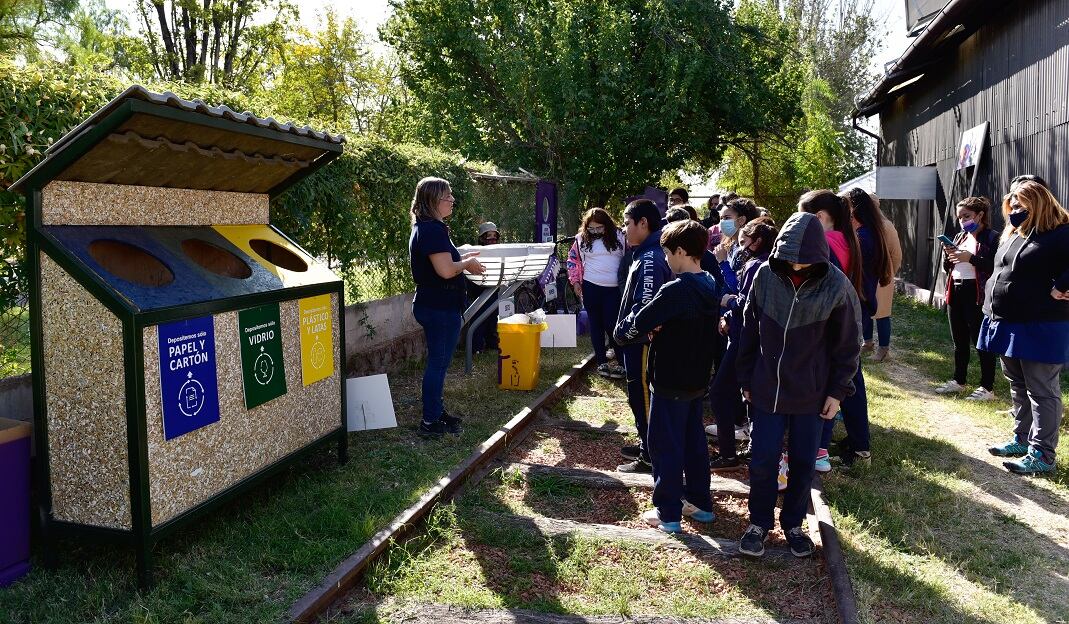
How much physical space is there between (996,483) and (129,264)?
5770 mm

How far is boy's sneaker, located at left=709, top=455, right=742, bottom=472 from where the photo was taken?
5.76 metres

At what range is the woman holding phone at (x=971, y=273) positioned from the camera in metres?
7.39

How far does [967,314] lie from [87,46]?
16768 mm

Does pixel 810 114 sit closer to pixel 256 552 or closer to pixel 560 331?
pixel 560 331

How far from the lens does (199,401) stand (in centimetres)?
393

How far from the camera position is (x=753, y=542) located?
4.23 meters

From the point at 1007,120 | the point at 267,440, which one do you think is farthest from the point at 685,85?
the point at 267,440

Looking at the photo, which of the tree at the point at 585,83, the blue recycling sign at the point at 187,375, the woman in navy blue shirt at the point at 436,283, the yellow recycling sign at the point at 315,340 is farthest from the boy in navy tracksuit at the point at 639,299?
the tree at the point at 585,83

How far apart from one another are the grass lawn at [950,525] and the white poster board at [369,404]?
124 inches

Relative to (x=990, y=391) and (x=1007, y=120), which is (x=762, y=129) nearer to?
(x=1007, y=120)

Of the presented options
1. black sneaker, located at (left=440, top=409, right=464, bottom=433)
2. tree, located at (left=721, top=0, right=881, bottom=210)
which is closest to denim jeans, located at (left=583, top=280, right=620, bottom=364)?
black sneaker, located at (left=440, top=409, right=464, bottom=433)

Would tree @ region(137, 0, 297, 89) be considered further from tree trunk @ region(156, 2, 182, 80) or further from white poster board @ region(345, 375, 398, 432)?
white poster board @ region(345, 375, 398, 432)

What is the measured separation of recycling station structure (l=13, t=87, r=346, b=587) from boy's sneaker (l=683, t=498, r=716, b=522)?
2387mm

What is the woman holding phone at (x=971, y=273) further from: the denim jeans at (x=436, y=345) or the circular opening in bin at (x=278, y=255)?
the circular opening in bin at (x=278, y=255)
